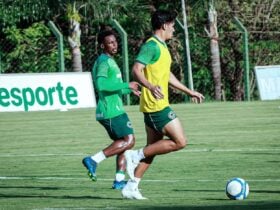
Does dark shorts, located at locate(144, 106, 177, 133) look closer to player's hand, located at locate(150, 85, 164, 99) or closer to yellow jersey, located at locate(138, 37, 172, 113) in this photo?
yellow jersey, located at locate(138, 37, 172, 113)

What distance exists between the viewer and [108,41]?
15391 millimetres

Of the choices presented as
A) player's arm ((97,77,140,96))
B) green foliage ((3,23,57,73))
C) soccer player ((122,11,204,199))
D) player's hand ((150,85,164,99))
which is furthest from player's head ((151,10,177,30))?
green foliage ((3,23,57,73))

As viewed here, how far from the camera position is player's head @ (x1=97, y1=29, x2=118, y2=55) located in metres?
15.4

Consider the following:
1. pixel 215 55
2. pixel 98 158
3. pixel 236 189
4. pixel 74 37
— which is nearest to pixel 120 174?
pixel 98 158

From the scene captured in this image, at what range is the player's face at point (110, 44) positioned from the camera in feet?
50.4

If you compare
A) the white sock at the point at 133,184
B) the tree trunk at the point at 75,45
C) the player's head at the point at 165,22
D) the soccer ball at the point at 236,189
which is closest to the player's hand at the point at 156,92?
the player's head at the point at 165,22

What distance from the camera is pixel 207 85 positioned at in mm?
46406

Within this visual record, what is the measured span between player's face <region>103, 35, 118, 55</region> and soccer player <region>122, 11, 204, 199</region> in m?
1.41

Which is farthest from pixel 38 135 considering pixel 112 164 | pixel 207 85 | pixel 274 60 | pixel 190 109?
pixel 274 60

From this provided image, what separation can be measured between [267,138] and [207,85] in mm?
23680

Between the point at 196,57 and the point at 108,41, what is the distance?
31.5 meters

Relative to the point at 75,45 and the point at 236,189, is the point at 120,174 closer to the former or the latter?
the point at 236,189

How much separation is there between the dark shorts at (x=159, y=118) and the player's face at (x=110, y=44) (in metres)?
1.82

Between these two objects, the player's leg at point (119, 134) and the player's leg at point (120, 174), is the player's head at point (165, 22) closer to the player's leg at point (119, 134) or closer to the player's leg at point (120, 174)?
the player's leg at point (119, 134)
